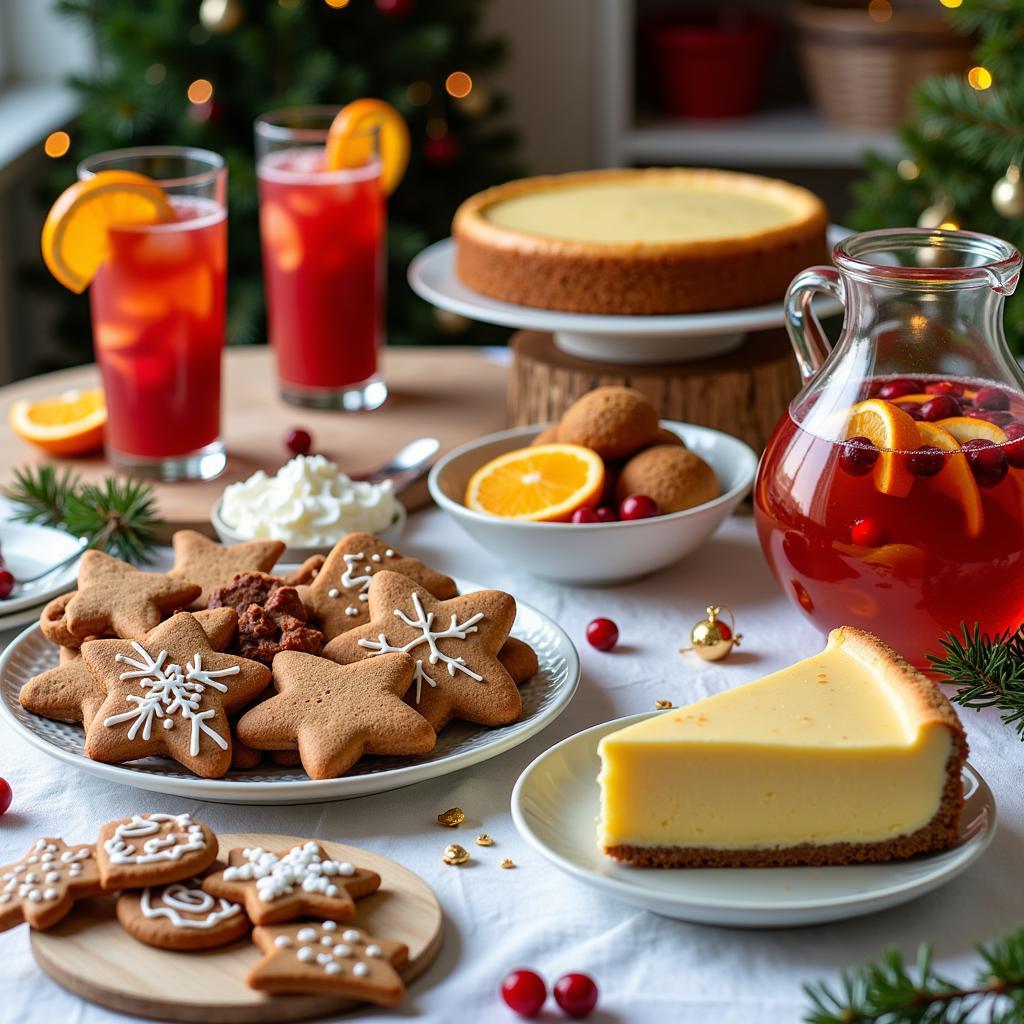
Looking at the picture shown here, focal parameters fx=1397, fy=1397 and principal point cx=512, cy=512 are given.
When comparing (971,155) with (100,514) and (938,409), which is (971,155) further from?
(100,514)

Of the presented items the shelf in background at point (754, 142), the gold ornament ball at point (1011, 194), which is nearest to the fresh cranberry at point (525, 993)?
the gold ornament ball at point (1011, 194)

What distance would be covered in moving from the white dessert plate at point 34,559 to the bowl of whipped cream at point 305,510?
0.49ft

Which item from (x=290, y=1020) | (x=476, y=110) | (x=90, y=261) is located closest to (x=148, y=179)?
(x=90, y=261)

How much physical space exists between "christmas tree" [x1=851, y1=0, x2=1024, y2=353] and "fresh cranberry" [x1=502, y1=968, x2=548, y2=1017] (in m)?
1.38

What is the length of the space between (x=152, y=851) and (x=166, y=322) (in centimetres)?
82

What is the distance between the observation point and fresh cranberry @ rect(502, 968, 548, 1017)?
2.53 ft

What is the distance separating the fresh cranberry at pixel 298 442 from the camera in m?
1.59

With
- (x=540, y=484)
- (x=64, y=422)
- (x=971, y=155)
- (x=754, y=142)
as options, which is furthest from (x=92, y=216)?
(x=754, y=142)

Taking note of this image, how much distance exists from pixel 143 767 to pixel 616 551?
0.48 m

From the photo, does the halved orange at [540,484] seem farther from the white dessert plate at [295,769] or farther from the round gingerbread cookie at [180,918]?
the round gingerbread cookie at [180,918]

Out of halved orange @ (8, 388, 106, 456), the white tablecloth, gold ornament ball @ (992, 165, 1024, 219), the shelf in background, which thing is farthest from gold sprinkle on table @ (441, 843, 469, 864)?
the shelf in background

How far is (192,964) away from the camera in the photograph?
78cm

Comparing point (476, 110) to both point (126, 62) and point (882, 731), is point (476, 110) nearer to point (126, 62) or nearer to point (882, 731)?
point (126, 62)

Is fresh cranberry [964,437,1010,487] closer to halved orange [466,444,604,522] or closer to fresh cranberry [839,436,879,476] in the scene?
fresh cranberry [839,436,879,476]
